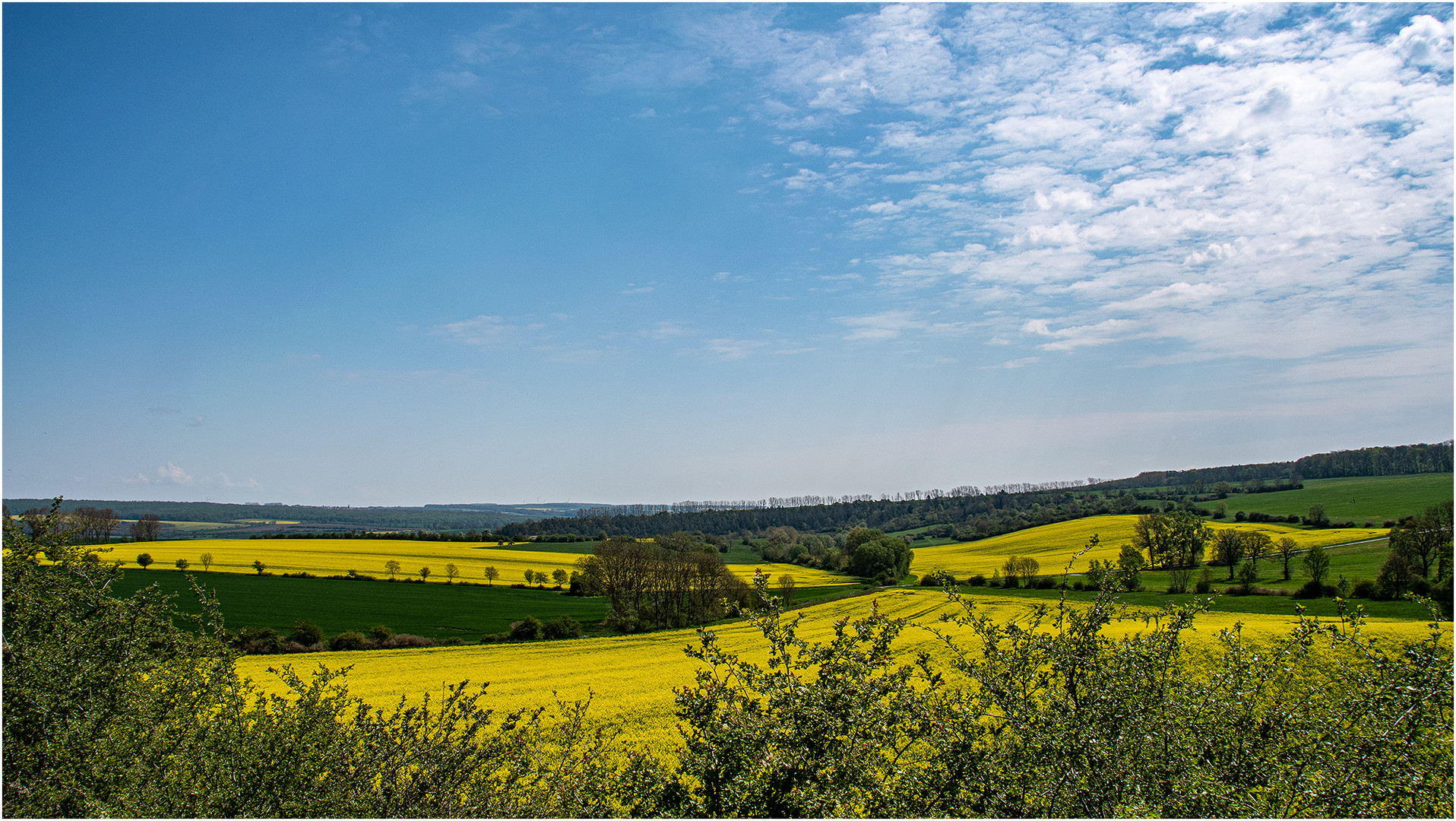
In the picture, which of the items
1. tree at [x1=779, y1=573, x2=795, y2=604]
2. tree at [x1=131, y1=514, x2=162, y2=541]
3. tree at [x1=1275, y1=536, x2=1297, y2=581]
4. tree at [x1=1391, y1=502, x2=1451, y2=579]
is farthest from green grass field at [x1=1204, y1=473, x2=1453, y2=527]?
tree at [x1=131, y1=514, x2=162, y2=541]

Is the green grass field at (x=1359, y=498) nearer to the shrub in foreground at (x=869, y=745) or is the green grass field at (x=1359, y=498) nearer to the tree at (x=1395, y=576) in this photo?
the tree at (x=1395, y=576)

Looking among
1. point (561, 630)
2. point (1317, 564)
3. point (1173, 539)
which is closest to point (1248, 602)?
point (1317, 564)

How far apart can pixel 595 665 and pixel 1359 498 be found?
100232 millimetres

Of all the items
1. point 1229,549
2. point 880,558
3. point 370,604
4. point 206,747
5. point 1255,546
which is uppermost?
point 206,747

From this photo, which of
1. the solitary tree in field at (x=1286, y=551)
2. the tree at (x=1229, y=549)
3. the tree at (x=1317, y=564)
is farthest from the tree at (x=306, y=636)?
the tree at (x=1229, y=549)

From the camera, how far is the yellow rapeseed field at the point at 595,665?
2184 centimetres

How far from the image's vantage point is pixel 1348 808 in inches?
258

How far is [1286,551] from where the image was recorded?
178 feet

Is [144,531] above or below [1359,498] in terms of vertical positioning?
above

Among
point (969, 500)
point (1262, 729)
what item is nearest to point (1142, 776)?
point (1262, 729)

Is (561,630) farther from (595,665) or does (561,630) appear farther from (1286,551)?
(1286,551)

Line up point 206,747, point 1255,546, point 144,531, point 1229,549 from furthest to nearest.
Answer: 1. point 144,531
2. point 1229,549
3. point 1255,546
4. point 206,747

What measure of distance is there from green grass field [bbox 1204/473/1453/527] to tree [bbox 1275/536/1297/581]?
1562 centimetres

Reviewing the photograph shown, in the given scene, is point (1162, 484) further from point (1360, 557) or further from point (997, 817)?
point (997, 817)
